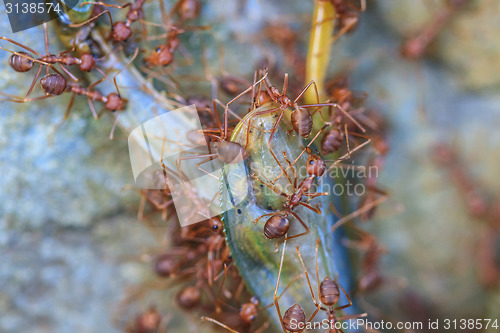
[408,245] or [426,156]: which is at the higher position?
[426,156]

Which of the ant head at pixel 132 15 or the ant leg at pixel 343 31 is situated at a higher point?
the ant head at pixel 132 15

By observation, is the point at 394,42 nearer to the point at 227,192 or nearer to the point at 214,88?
the point at 214,88

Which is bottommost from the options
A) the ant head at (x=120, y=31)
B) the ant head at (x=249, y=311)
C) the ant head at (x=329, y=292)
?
the ant head at (x=249, y=311)

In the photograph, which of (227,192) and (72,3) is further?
(72,3)

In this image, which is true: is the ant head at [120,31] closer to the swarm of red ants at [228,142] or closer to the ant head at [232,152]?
the swarm of red ants at [228,142]

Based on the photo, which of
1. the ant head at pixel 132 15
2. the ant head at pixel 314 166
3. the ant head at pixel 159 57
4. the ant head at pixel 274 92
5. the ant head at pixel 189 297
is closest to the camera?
the ant head at pixel 314 166

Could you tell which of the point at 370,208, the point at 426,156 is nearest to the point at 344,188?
the point at 370,208

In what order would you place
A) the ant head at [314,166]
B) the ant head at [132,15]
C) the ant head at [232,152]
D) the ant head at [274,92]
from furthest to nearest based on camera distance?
1. the ant head at [132,15]
2. the ant head at [274,92]
3. the ant head at [314,166]
4. the ant head at [232,152]

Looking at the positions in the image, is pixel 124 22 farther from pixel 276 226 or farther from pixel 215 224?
pixel 276 226

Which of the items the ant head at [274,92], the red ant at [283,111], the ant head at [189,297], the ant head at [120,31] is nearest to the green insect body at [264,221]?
the red ant at [283,111]
